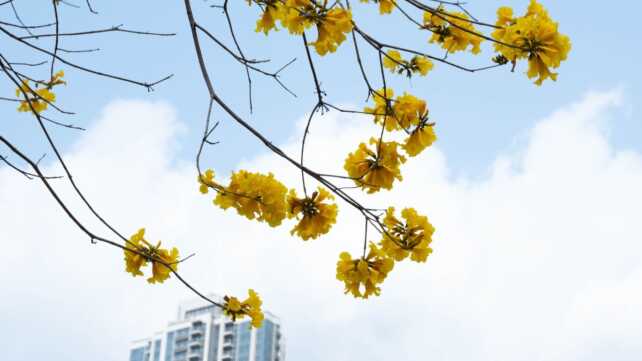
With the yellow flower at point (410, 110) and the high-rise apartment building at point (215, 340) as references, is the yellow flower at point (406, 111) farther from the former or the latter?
the high-rise apartment building at point (215, 340)

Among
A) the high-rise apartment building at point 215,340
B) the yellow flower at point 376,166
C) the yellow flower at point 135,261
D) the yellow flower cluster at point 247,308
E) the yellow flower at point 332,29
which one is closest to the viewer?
the yellow flower at point 332,29

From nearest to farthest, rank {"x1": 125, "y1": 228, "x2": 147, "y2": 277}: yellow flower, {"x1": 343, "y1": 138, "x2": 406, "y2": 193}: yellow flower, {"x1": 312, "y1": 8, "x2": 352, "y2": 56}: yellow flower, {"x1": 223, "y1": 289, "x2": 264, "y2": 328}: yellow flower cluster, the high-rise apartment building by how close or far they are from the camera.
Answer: {"x1": 312, "y1": 8, "x2": 352, "y2": 56}: yellow flower → {"x1": 343, "y1": 138, "x2": 406, "y2": 193}: yellow flower → {"x1": 125, "y1": 228, "x2": 147, "y2": 277}: yellow flower → {"x1": 223, "y1": 289, "x2": 264, "y2": 328}: yellow flower cluster → the high-rise apartment building

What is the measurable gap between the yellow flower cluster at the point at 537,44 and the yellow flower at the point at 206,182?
0.70 meters

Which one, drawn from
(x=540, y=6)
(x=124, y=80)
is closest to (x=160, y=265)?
(x=124, y=80)

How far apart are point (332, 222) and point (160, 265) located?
19.3 inches

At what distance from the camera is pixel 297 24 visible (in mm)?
1640

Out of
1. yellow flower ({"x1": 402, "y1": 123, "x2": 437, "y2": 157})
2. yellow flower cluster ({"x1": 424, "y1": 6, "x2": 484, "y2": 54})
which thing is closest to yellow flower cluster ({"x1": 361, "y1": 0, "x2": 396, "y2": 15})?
yellow flower cluster ({"x1": 424, "y1": 6, "x2": 484, "y2": 54})

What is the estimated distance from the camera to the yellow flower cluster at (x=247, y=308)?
7.16 ft

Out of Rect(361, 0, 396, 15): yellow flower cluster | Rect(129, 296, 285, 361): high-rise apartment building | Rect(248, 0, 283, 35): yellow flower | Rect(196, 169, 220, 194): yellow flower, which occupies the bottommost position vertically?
Rect(196, 169, 220, 194): yellow flower

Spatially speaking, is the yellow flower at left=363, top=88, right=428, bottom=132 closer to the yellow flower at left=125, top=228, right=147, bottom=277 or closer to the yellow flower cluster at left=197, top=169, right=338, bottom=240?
the yellow flower cluster at left=197, top=169, right=338, bottom=240

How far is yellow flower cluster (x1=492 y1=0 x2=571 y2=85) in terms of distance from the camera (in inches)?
63.4

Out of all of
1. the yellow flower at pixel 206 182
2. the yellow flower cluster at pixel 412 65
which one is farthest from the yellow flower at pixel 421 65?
the yellow flower at pixel 206 182

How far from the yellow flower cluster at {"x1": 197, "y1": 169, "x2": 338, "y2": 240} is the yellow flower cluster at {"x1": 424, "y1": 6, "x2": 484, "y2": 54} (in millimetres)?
462

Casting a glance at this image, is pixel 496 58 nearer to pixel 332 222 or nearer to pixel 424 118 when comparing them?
pixel 424 118
